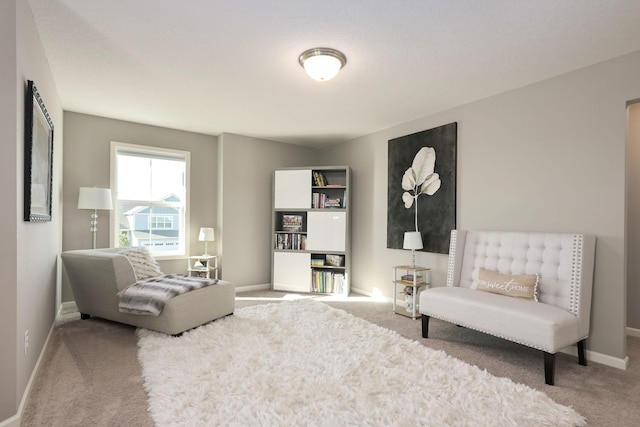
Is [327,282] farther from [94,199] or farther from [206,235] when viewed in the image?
[94,199]

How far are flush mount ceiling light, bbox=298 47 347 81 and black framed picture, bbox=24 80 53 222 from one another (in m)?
1.75

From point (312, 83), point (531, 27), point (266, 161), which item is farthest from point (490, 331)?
point (266, 161)

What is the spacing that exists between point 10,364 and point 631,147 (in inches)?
208

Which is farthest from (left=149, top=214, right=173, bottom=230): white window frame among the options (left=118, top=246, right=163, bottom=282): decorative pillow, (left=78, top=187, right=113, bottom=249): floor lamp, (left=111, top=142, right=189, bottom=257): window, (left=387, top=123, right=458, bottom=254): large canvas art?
(left=387, top=123, right=458, bottom=254): large canvas art

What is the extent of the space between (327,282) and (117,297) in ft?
8.92

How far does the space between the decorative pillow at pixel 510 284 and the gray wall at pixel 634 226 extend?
1458 millimetres

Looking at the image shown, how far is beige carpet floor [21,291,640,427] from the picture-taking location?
1.93 metres

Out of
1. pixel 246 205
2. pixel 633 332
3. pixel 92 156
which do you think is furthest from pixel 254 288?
pixel 633 332

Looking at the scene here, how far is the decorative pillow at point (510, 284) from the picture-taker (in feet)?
9.13

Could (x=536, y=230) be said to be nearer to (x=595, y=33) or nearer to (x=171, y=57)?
(x=595, y=33)

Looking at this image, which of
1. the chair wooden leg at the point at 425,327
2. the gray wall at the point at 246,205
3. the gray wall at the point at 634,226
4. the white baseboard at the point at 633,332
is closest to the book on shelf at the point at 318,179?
the gray wall at the point at 246,205

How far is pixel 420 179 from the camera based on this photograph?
4184mm

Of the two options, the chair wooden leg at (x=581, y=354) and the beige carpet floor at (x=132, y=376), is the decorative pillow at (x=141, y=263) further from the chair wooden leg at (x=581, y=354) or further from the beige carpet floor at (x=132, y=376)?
the chair wooden leg at (x=581, y=354)

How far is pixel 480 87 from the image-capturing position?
3.24 m
